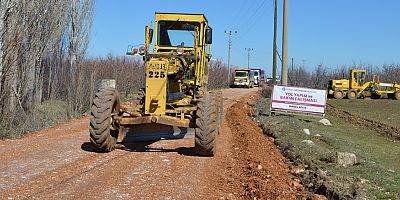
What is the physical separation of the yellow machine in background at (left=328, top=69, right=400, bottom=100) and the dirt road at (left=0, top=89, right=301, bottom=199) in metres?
32.6

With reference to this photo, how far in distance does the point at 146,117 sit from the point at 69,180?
2717 millimetres

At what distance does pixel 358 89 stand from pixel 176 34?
3396cm

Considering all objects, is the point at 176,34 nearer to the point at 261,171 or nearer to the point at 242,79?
the point at 261,171

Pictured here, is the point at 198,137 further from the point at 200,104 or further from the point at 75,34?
the point at 75,34

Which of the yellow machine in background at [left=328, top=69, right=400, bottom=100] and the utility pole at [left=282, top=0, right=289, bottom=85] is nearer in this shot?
the utility pole at [left=282, top=0, right=289, bottom=85]

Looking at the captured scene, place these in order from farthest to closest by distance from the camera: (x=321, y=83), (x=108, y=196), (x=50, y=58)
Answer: (x=321, y=83) → (x=50, y=58) → (x=108, y=196)

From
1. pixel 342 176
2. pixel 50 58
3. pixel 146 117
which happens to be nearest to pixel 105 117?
pixel 146 117

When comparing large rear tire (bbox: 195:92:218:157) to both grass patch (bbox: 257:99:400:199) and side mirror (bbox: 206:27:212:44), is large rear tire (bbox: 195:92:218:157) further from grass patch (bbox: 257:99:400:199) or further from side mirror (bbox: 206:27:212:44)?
side mirror (bbox: 206:27:212:44)

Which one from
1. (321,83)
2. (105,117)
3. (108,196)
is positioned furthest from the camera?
(321,83)

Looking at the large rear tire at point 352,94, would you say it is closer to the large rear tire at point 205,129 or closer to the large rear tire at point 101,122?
the large rear tire at point 205,129

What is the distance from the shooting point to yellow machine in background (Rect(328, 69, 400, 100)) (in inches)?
1666

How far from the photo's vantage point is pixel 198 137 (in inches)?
375

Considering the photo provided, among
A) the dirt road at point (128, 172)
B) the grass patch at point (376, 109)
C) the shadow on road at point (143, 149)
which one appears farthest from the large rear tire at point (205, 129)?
the grass patch at point (376, 109)

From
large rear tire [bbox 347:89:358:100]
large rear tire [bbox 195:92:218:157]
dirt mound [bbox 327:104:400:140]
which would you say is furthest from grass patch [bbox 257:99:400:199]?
large rear tire [bbox 347:89:358:100]
